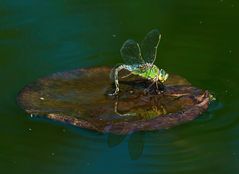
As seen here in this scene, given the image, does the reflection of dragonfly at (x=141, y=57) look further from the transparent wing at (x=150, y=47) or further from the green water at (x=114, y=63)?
the green water at (x=114, y=63)

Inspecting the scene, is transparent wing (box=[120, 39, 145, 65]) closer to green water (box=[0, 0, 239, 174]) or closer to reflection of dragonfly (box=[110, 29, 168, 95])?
reflection of dragonfly (box=[110, 29, 168, 95])

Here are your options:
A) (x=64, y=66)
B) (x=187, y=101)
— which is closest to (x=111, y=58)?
(x=64, y=66)

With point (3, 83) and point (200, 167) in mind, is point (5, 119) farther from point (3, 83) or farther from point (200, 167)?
point (200, 167)

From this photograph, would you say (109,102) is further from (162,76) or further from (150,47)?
(150,47)

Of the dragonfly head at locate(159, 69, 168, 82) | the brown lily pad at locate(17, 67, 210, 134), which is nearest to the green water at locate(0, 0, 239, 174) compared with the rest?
the brown lily pad at locate(17, 67, 210, 134)

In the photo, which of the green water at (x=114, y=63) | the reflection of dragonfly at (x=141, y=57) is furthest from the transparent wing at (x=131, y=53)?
the green water at (x=114, y=63)

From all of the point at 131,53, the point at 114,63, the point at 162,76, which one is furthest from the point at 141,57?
the point at 114,63
